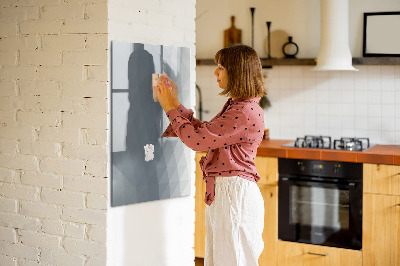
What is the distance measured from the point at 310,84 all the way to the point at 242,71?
6.98ft

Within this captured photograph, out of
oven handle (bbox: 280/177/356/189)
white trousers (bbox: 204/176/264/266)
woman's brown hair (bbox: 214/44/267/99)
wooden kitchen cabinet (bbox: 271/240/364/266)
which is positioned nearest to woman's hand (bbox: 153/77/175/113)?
woman's brown hair (bbox: 214/44/267/99)

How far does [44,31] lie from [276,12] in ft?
7.74

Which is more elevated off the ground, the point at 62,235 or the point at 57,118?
the point at 57,118

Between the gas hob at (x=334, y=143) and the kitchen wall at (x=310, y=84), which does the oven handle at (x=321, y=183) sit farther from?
the kitchen wall at (x=310, y=84)

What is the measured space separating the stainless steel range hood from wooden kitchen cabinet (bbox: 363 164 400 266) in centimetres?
84

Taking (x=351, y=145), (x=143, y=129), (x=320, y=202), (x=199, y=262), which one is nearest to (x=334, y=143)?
(x=351, y=145)

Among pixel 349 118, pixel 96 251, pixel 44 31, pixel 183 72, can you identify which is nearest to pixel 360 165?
pixel 349 118

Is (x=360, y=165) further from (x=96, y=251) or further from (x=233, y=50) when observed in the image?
(x=96, y=251)

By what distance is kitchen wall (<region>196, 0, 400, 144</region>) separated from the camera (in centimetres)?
444

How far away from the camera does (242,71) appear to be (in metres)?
2.65

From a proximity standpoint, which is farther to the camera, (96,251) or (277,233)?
(277,233)

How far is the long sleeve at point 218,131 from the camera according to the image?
2.62 metres

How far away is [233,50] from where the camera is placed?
2672 millimetres

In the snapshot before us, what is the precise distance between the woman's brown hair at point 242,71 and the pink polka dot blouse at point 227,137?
0.05 meters
